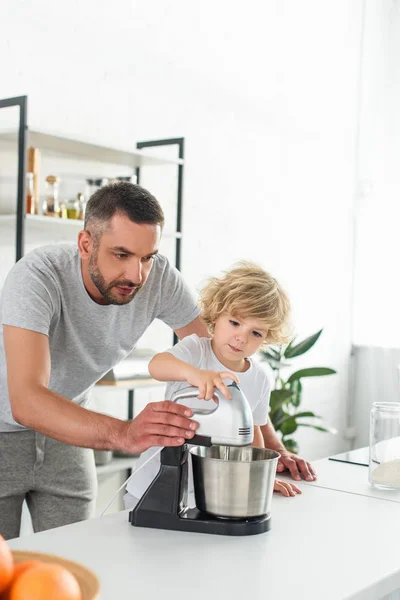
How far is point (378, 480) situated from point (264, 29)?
342 centimetres

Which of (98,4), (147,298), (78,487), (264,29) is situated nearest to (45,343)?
(147,298)

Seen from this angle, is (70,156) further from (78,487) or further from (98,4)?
(78,487)

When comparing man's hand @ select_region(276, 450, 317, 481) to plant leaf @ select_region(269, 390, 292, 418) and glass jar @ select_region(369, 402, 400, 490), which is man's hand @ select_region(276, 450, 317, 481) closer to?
glass jar @ select_region(369, 402, 400, 490)

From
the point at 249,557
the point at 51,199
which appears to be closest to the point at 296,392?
the point at 51,199

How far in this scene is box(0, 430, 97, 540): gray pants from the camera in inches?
80.5

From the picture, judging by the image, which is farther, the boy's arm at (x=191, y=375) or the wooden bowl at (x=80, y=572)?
the boy's arm at (x=191, y=375)

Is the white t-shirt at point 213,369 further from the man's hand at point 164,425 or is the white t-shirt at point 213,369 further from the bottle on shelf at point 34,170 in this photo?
the bottle on shelf at point 34,170

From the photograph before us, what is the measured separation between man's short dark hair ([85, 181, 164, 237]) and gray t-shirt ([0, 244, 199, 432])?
0.16m

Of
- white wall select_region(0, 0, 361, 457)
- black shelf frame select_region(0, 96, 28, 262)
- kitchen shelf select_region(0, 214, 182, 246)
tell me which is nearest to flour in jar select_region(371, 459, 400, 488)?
black shelf frame select_region(0, 96, 28, 262)

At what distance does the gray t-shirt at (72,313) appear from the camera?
183 cm

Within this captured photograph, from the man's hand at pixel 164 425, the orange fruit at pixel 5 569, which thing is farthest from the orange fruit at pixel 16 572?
the man's hand at pixel 164 425

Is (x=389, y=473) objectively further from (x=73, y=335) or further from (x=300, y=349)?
(x=300, y=349)

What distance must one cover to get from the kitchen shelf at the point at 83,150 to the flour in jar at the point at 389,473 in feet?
5.70

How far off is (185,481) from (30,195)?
1681 mm
